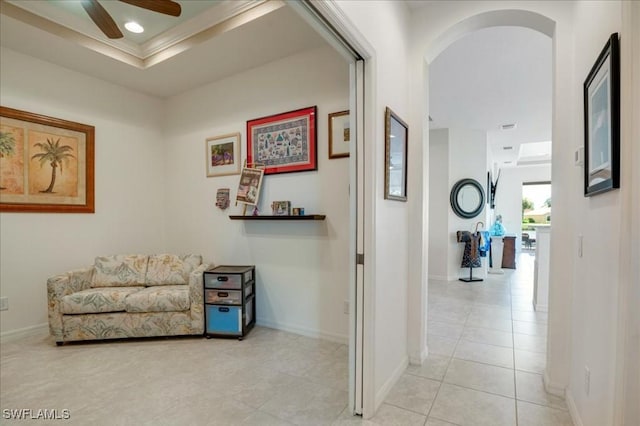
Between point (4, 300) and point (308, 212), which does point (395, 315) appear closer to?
point (308, 212)

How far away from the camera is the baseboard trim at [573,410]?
5.55ft

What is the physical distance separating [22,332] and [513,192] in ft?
38.9

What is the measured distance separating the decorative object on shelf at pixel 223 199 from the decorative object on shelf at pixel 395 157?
2.18m

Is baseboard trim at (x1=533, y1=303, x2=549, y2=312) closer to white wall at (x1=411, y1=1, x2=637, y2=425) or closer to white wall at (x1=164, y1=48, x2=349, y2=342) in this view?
white wall at (x1=411, y1=1, x2=637, y2=425)

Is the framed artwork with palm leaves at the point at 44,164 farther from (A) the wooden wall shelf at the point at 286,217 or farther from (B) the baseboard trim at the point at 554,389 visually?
(B) the baseboard trim at the point at 554,389

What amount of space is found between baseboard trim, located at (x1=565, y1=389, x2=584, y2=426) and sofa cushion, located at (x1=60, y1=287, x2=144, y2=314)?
11.5ft

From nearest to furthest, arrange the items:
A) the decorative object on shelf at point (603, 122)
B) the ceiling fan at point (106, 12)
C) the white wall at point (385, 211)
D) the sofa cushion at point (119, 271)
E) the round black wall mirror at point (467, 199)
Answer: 1. the decorative object on shelf at point (603, 122)
2. the white wall at point (385, 211)
3. the ceiling fan at point (106, 12)
4. the sofa cushion at point (119, 271)
5. the round black wall mirror at point (467, 199)

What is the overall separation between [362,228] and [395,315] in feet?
2.67

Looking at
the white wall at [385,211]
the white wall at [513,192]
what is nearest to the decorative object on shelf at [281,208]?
the white wall at [385,211]

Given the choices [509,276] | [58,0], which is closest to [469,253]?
[509,276]

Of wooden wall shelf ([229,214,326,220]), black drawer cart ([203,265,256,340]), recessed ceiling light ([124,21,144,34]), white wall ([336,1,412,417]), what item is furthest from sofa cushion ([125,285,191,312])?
recessed ceiling light ([124,21,144,34])

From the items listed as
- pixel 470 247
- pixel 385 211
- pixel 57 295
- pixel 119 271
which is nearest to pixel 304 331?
pixel 385 211

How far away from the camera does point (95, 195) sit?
3.65 metres

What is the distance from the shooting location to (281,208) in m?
3.18
